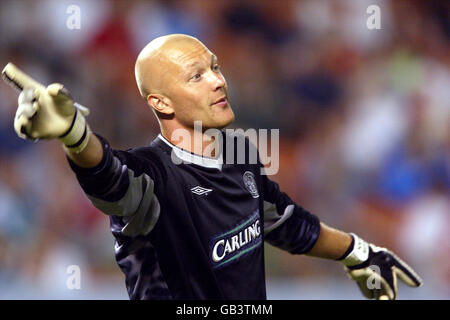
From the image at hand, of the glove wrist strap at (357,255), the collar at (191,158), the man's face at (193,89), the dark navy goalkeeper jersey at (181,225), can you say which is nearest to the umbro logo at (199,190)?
the dark navy goalkeeper jersey at (181,225)

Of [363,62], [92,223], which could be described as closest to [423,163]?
[363,62]

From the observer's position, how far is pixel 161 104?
2.74 meters

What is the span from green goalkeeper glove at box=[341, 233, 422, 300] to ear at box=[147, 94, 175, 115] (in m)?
1.09

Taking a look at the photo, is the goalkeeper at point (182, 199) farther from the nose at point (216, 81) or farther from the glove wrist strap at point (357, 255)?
the glove wrist strap at point (357, 255)

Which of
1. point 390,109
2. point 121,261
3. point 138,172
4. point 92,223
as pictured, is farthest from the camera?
point 390,109

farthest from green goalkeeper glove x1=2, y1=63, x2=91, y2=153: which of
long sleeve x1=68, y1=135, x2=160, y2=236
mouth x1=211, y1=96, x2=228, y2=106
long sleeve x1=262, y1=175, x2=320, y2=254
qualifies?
long sleeve x1=262, y1=175, x2=320, y2=254

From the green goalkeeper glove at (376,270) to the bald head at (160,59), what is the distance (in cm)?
Result: 118

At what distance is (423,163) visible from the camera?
606 centimetres

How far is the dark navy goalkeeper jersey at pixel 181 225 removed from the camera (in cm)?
244

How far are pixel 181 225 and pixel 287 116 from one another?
3.88 m

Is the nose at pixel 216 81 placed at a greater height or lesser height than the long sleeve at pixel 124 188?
greater

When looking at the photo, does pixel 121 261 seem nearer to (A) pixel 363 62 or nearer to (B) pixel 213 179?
(B) pixel 213 179

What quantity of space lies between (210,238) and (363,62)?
4203 mm

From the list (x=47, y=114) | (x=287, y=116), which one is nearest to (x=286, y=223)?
(x=47, y=114)
